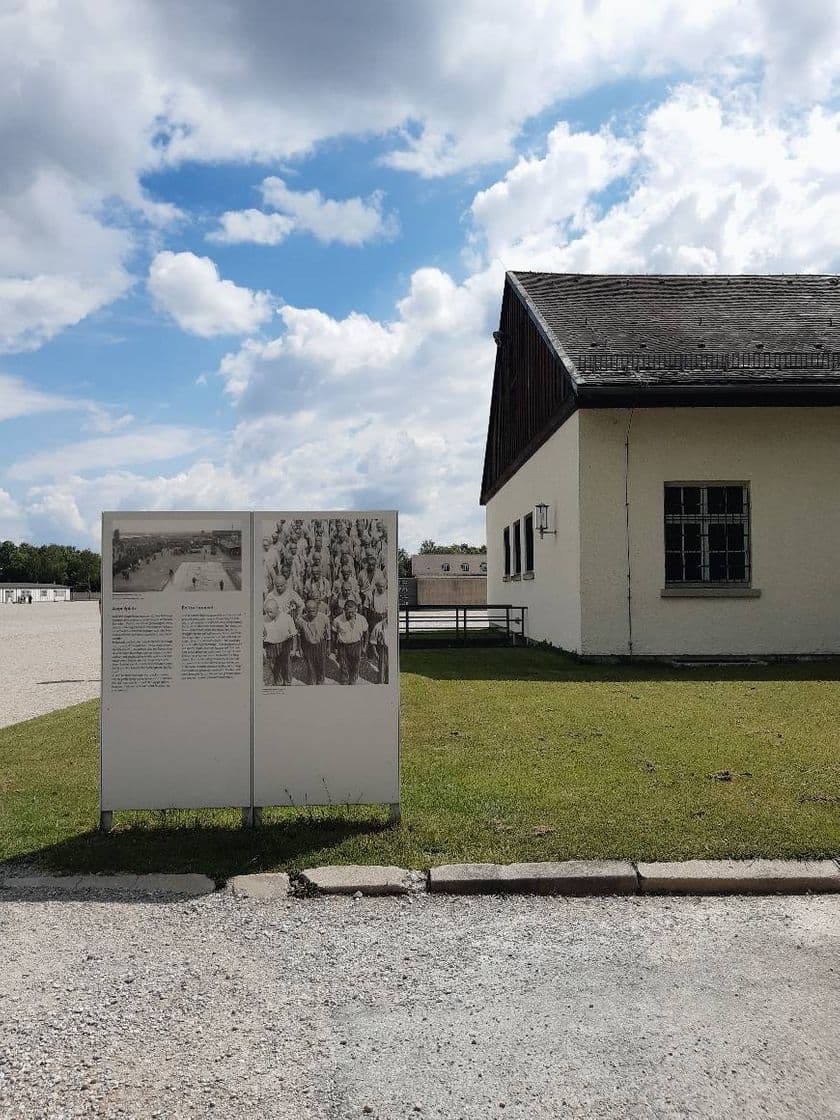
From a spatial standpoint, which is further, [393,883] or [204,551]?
[204,551]

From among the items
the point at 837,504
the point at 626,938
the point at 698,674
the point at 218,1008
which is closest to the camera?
the point at 218,1008

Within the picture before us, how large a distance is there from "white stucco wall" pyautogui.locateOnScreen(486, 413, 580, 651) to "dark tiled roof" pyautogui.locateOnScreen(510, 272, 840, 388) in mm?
1513

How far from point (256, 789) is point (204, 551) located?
4.82 ft

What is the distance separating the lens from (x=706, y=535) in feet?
51.1

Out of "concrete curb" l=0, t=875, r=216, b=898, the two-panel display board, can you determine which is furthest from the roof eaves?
"concrete curb" l=0, t=875, r=216, b=898

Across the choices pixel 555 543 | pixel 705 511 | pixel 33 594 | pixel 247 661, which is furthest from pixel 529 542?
pixel 33 594

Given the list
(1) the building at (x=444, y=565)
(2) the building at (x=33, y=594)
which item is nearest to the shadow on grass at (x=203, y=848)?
(1) the building at (x=444, y=565)

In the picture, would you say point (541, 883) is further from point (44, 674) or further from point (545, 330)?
point (545, 330)

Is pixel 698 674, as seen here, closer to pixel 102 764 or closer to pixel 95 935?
pixel 102 764

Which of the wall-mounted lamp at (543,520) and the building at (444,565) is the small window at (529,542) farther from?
the building at (444,565)

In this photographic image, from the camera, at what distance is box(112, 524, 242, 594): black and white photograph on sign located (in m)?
5.53

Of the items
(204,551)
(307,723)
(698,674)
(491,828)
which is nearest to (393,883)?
(491,828)

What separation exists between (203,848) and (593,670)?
32.5ft

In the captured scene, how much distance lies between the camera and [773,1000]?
3.33 m
